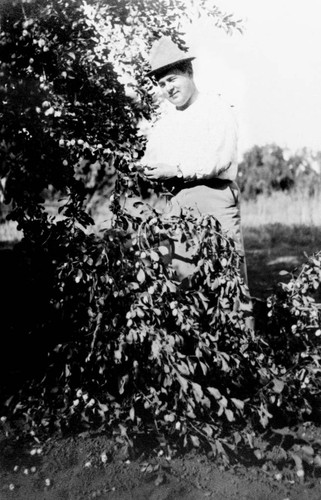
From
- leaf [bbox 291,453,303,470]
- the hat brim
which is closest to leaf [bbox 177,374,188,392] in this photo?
leaf [bbox 291,453,303,470]

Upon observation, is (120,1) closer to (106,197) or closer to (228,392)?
(106,197)

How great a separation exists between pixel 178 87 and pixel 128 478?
85.0 inches

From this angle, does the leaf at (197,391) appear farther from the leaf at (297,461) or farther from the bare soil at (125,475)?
the leaf at (297,461)

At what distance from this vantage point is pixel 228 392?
102 inches

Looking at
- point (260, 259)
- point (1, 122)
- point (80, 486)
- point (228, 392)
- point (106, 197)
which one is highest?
point (1, 122)

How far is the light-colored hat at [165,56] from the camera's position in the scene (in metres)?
2.83

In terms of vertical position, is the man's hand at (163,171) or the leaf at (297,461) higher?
the man's hand at (163,171)

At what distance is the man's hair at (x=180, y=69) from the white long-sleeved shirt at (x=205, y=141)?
0.16 metres

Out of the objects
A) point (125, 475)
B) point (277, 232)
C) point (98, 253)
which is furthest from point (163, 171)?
point (277, 232)

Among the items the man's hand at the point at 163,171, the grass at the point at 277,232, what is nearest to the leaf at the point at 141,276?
the man's hand at the point at 163,171

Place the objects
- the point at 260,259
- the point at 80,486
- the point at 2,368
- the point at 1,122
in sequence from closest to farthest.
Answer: the point at 80,486 → the point at 1,122 → the point at 2,368 → the point at 260,259

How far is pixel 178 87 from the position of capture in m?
2.93

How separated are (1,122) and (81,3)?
81 centimetres

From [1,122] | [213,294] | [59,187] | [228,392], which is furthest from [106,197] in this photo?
[228,392]
